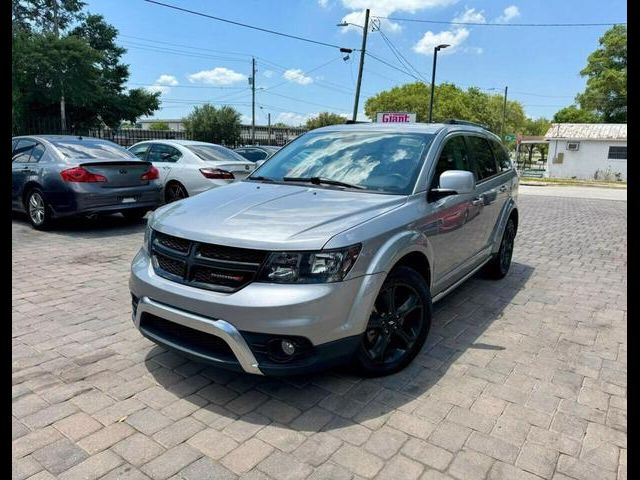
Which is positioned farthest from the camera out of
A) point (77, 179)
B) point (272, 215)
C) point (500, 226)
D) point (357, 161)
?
point (77, 179)

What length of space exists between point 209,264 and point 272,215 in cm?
52

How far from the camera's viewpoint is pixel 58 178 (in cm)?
734

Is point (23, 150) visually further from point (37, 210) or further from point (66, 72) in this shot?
point (66, 72)

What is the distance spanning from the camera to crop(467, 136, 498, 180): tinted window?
15.6ft

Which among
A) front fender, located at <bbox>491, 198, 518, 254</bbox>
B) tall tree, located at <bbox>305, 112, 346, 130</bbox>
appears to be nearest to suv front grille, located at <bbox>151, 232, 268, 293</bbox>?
front fender, located at <bbox>491, 198, 518, 254</bbox>

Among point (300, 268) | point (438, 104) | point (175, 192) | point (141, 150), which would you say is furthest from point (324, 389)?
point (438, 104)

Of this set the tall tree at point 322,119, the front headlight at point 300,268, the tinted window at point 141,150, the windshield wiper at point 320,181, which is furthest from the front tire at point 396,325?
the tall tree at point 322,119

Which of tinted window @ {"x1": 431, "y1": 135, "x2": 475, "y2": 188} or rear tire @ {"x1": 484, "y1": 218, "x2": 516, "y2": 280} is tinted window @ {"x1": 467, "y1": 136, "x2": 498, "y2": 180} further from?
rear tire @ {"x1": 484, "y1": 218, "x2": 516, "y2": 280}

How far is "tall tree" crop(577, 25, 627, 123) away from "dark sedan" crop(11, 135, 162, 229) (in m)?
52.7

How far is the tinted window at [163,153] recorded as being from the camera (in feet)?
30.3

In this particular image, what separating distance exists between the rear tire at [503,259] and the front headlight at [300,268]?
3.46 meters

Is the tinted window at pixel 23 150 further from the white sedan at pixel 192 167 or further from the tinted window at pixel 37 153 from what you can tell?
the white sedan at pixel 192 167

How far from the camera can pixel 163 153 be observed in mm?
9500

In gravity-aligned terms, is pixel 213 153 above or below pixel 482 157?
above
